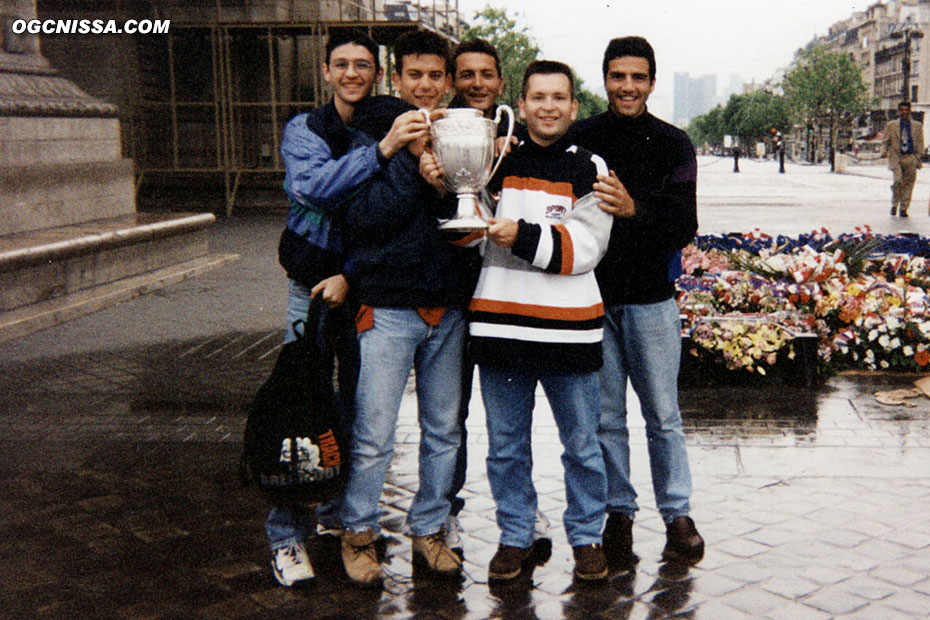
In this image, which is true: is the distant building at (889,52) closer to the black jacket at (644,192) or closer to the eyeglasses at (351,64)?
the black jacket at (644,192)

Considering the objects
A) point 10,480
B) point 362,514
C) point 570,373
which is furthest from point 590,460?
point 10,480

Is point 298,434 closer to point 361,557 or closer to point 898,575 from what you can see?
point 361,557

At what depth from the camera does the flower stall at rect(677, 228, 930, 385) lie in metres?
7.00

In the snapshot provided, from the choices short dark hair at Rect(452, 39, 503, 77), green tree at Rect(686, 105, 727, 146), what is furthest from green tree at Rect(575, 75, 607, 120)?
short dark hair at Rect(452, 39, 503, 77)

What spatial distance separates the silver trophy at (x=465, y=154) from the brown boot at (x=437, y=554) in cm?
129

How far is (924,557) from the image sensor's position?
4117 mm

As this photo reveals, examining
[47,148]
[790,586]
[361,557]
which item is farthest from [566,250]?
[47,148]

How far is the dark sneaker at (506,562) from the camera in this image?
3.97 metres

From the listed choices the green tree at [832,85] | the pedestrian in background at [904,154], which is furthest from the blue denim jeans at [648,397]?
the green tree at [832,85]

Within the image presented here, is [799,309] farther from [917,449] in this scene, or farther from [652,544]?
[652,544]

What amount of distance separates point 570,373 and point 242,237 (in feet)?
45.4

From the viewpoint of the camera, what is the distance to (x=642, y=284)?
13.6 feet

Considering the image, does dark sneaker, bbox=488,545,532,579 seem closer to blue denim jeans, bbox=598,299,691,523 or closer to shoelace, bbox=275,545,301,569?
blue denim jeans, bbox=598,299,691,523

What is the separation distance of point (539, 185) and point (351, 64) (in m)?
0.83
